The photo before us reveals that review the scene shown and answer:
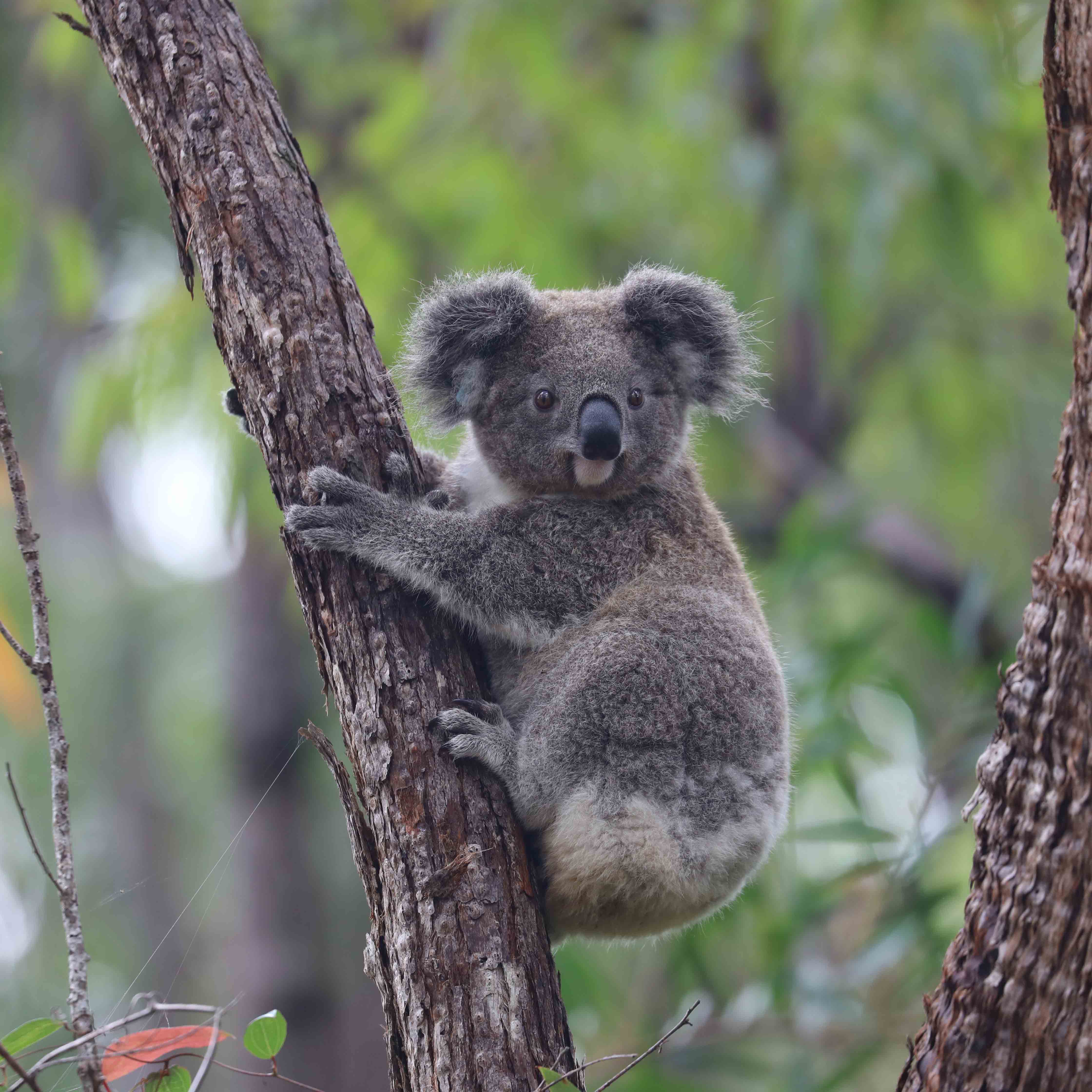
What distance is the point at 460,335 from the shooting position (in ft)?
10.0

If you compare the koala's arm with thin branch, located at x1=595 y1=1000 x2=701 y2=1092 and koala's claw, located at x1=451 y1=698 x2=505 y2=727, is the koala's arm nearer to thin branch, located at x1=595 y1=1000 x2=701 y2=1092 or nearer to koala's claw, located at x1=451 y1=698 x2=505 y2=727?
koala's claw, located at x1=451 y1=698 x2=505 y2=727

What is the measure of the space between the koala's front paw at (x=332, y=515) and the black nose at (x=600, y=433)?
669mm

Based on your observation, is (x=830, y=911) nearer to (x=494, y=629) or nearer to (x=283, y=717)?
(x=494, y=629)

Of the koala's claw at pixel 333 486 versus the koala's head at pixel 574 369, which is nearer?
the koala's claw at pixel 333 486

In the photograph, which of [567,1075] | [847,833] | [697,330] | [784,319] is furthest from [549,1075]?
[784,319]

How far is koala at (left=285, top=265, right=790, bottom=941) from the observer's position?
2.47 metres

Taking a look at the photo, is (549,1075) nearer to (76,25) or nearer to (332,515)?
(332,515)

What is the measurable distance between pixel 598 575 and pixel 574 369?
1.76 feet

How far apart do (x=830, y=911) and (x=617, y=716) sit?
7.72 feet

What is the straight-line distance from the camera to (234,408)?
292cm

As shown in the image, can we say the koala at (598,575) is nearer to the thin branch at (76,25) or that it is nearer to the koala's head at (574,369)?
the koala's head at (574,369)

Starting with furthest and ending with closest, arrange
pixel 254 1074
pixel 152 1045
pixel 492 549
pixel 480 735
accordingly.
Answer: pixel 492 549
pixel 480 735
pixel 152 1045
pixel 254 1074

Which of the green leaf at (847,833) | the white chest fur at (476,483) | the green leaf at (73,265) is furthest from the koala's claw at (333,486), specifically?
the green leaf at (73,265)

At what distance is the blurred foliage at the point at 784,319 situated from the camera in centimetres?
456
